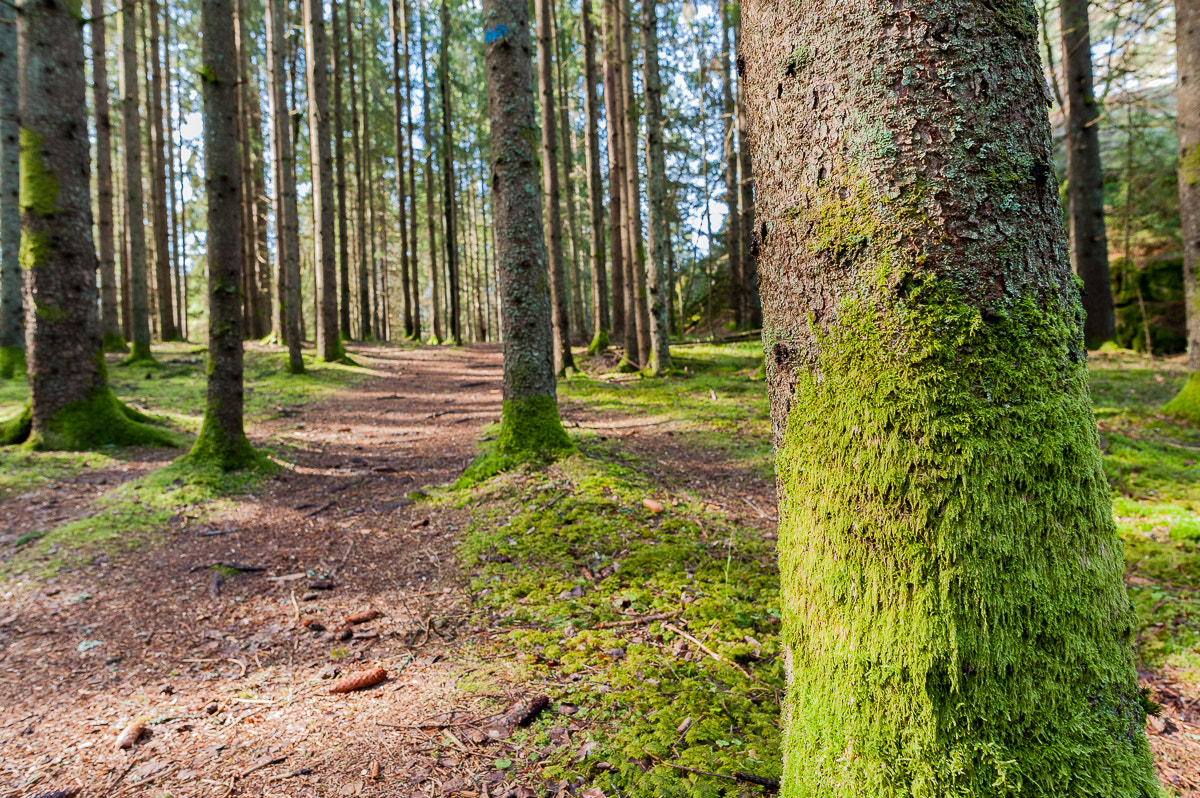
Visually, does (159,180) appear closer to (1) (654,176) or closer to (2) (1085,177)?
(1) (654,176)

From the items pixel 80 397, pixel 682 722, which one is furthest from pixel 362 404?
pixel 682 722

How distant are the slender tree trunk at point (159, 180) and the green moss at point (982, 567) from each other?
20396 mm

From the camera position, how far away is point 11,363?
10.8 meters

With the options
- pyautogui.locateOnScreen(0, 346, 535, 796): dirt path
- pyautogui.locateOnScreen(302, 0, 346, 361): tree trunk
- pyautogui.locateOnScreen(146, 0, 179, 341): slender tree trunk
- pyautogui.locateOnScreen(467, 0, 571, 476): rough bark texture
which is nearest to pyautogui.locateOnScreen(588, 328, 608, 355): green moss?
pyautogui.locateOnScreen(302, 0, 346, 361): tree trunk

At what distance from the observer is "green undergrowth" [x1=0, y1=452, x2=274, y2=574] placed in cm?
442

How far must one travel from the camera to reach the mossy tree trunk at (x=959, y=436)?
4.07 ft

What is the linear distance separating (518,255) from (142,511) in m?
3.88

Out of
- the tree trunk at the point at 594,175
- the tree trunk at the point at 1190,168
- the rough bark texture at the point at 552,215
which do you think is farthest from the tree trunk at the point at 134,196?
the tree trunk at the point at 1190,168

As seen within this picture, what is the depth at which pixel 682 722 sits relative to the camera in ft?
7.96

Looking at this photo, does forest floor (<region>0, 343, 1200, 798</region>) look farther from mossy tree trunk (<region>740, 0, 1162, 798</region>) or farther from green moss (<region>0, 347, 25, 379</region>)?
green moss (<region>0, 347, 25, 379</region>)

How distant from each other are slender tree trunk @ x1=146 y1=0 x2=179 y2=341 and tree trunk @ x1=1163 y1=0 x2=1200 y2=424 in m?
20.0

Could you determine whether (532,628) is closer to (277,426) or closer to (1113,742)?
(1113,742)

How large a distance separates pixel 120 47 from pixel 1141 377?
67.6 ft

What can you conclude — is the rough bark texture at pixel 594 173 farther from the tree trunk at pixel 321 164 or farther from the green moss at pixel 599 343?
the tree trunk at pixel 321 164
